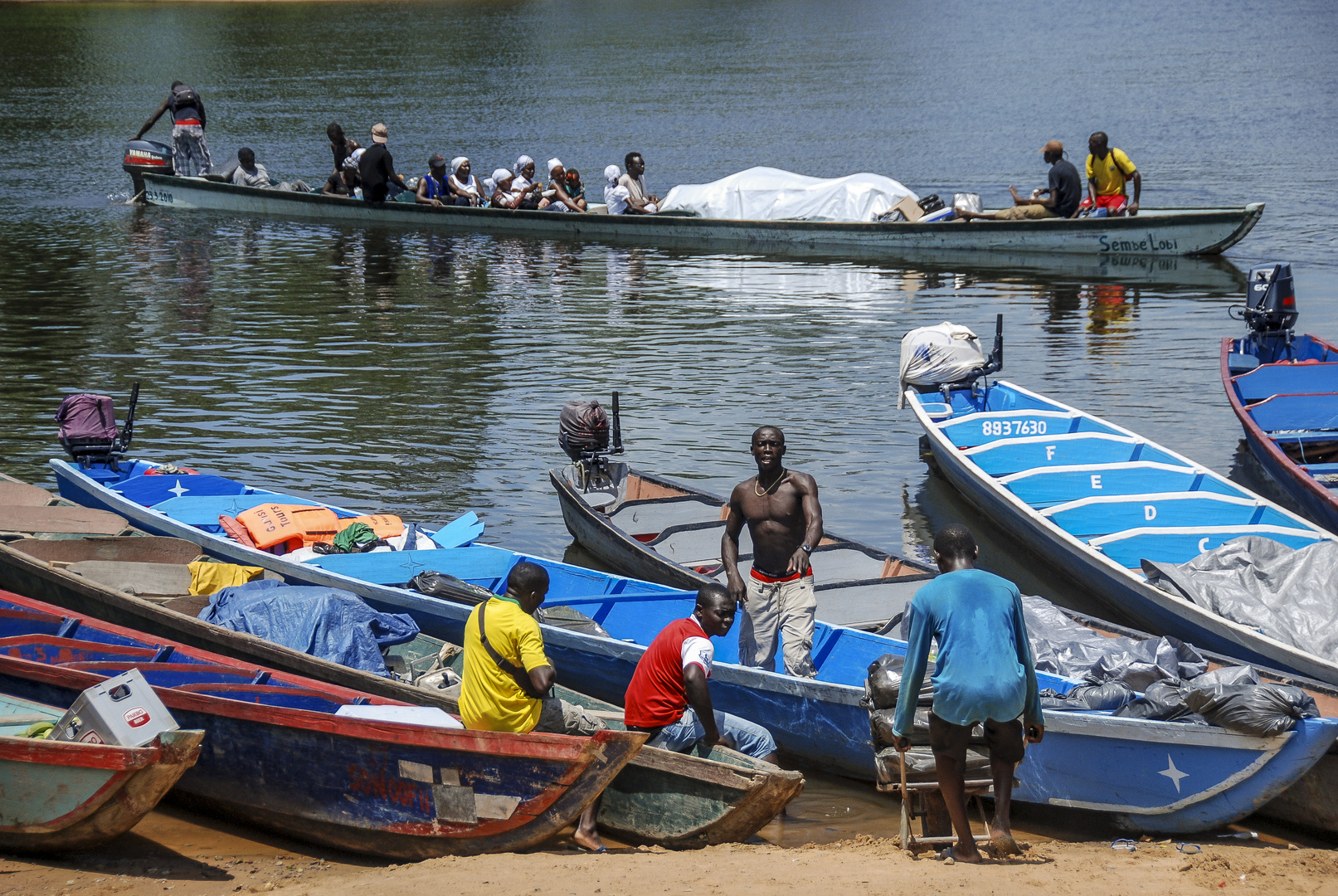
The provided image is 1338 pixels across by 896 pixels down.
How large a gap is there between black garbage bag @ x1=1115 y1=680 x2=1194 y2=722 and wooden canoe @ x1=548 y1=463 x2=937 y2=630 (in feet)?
7.78

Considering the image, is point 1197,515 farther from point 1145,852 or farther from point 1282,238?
point 1282,238

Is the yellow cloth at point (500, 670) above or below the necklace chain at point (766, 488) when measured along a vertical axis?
below

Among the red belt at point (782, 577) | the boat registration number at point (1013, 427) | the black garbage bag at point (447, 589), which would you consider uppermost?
the boat registration number at point (1013, 427)

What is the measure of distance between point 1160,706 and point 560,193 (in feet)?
68.6

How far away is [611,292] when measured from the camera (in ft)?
72.9

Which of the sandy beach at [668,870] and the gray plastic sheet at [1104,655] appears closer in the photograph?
the sandy beach at [668,870]

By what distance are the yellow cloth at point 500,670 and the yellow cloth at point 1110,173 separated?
17808 millimetres

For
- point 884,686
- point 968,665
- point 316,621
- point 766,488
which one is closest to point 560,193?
point 316,621

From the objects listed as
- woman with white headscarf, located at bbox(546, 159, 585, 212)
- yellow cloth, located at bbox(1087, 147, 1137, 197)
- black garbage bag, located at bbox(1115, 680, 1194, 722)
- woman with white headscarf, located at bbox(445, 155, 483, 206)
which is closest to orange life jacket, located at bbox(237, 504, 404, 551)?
black garbage bag, located at bbox(1115, 680, 1194, 722)

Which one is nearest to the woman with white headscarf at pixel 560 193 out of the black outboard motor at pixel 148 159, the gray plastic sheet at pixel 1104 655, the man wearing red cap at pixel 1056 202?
the man wearing red cap at pixel 1056 202

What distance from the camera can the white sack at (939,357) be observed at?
14141 millimetres

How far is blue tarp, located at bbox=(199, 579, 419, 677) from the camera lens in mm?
8812

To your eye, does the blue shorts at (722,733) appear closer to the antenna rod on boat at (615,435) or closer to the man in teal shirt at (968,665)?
the man in teal shirt at (968,665)

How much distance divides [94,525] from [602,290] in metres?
12.3
